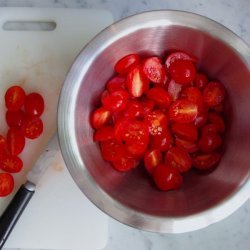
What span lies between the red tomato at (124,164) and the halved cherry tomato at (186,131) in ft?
0.30

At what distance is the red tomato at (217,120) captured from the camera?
82cm

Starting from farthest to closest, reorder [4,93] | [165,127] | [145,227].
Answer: [4,93] < [165,127] < [145,227]

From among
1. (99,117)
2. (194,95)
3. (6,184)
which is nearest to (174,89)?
(194,95)

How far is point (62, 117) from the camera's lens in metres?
0.73

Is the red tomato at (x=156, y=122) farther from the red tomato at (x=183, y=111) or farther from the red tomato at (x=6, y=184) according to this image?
the red tomato at (x=6, y=184)

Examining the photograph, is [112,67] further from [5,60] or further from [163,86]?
[5,60]

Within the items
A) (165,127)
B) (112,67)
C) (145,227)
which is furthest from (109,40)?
(145,227)

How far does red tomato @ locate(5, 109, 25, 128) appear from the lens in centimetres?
89

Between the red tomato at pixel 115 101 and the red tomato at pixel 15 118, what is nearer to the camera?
the red tomato at pixel 115 101

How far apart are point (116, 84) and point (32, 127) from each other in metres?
0.19

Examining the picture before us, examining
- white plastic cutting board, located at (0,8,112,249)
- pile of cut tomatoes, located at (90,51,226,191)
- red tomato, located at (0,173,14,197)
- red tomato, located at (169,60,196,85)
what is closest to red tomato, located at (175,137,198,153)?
pile of cut tomatoes, located at (90,51,226,191)

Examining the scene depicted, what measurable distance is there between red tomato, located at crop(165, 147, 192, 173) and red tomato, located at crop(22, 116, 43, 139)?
252 millimetres

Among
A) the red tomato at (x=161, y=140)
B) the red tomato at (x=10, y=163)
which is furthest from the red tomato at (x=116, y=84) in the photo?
the red tomato at (x=10, y=163)

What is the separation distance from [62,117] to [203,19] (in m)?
0.27
